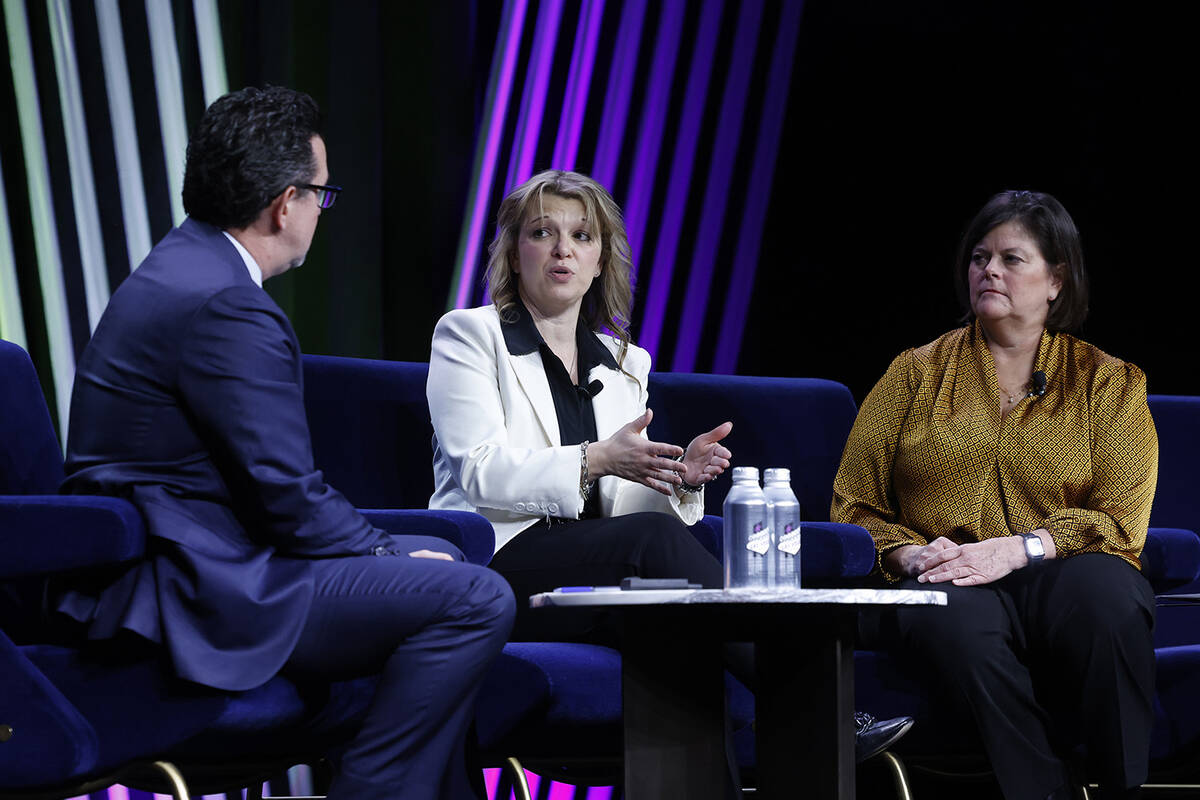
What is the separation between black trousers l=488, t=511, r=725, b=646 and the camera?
87.1 inches

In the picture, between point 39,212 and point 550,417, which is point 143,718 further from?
point 39,212

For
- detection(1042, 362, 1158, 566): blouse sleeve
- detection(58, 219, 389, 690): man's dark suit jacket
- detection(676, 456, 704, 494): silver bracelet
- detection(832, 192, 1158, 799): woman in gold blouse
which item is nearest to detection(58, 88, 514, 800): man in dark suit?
detection(58, 219, 389, 690): man's dark suit jacket

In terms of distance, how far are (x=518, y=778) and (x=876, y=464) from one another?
2.98 feet

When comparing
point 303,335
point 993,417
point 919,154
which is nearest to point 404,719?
point 993,417

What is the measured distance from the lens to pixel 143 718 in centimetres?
169

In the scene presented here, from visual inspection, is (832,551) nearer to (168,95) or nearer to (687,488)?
(687,488)

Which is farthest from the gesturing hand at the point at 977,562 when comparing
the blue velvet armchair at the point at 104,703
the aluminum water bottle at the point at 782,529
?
the blue velvet armchair at the point at 104,703

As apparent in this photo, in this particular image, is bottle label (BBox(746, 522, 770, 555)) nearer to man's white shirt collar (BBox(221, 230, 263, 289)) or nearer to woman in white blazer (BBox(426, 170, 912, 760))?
woman in white blazer (BBox(426, 170, 912, 760))

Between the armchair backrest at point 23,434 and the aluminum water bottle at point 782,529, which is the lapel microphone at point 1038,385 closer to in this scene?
the aluminum water bottle at point 782,529

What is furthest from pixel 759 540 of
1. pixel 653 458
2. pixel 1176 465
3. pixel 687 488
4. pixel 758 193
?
pixel 758 193

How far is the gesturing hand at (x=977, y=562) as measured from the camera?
2.42 m

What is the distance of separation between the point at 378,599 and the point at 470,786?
389 millimetres

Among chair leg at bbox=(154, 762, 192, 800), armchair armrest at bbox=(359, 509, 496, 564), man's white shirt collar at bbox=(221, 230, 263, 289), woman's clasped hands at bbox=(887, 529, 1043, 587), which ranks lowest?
chair leg at bbox=(154, 762, 192, 800)

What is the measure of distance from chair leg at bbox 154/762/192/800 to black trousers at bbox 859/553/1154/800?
47.8 inches
